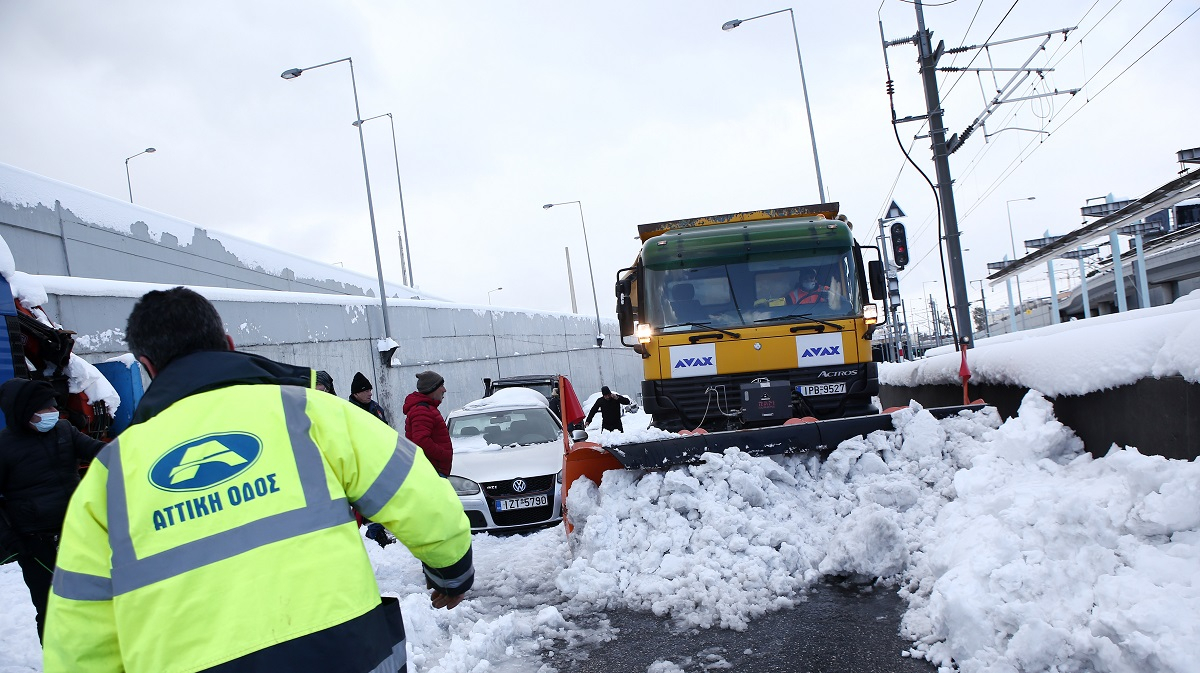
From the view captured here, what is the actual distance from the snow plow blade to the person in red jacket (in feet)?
7.95

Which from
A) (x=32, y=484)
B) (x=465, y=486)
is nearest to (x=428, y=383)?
(x=465, y=486)

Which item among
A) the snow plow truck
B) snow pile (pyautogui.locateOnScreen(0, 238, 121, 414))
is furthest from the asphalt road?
snow pile (pyautogui.locateOnScreen(0, 238, 121, 414))

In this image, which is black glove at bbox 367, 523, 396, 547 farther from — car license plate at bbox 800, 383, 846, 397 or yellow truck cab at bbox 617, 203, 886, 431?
car license plate at bbox 800, 383, 846, 397

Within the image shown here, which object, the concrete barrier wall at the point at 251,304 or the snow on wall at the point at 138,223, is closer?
the concrete barrier wall at the point at 251,304

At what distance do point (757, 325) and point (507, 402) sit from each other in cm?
480

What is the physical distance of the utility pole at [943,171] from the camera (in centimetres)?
1281

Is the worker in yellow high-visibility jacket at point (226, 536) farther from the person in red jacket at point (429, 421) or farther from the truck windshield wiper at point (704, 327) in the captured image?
the truck windshield wiper at point (704, 327)

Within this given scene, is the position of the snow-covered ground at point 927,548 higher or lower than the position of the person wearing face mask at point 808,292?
lower

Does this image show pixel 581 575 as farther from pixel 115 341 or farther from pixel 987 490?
pixel 115 341

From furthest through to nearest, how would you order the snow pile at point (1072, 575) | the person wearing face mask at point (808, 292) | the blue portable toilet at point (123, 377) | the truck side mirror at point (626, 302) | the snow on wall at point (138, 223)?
1. the snow on wall at point (138, 223)
2. the blue portable toilet at point (123, 377)
3. the truck side mirror at point (626, 302)
4. the person wearing face mask at point (808, 292)
5. the snow pile at point (1072, 575)

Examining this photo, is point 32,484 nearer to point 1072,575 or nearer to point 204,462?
point 204,462

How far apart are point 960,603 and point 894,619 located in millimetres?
810

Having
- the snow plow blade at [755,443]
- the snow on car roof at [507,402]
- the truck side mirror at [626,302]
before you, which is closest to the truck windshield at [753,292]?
the truck side mirror at [626,302]

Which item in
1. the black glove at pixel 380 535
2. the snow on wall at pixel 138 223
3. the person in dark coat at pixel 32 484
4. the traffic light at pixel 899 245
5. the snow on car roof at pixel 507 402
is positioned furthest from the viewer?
the snow on wall at pixel 138 223
